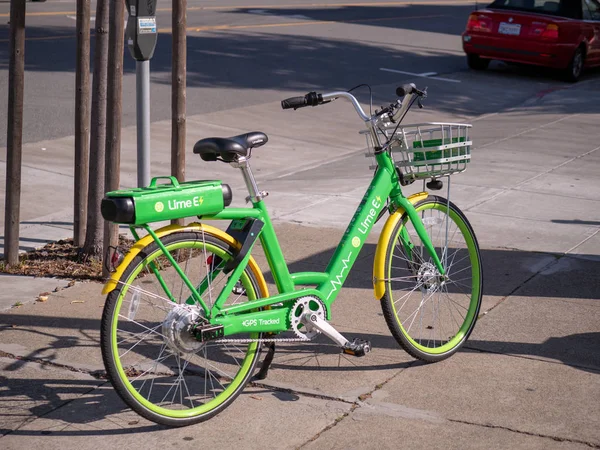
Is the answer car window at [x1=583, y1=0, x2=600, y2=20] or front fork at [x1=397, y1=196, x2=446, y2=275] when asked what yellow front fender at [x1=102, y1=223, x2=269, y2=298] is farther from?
car window at [x1=583, y1=0, x2=600, y2=20]

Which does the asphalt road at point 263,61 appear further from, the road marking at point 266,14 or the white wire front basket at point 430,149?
the white wire front basket at point 430,149

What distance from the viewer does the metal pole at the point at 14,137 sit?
643 centimetres

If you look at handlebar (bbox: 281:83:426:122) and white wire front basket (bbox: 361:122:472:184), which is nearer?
handlebar (bbox: 281:83:426:122)

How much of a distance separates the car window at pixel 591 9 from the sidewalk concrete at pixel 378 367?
930 cm

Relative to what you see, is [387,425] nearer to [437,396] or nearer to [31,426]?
[437,396]

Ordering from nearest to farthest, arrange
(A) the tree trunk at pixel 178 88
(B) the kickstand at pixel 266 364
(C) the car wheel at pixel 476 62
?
(B) the kickstand at pixel 266 364
(A) the tree trunk at pixel 178 88
(C) the car wheel at pixel 476 62

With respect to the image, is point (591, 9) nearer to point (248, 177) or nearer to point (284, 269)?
point (284, 269)

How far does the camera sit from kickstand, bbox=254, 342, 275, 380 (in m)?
4.69

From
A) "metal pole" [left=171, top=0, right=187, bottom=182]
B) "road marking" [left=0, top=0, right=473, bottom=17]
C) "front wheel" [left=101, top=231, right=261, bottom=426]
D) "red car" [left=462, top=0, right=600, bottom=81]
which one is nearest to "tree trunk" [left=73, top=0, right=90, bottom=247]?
"metal pole" [left=171, top=0, right=187, bottom=182]

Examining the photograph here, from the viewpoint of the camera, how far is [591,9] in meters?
17.5

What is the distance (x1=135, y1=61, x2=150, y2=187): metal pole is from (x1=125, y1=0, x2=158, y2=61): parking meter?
207 mm

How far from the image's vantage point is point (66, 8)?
23.1 metres

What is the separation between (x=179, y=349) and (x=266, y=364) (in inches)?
24.9

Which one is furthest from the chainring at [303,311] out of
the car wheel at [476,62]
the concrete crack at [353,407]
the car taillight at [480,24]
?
the car wheel at [476,62]
